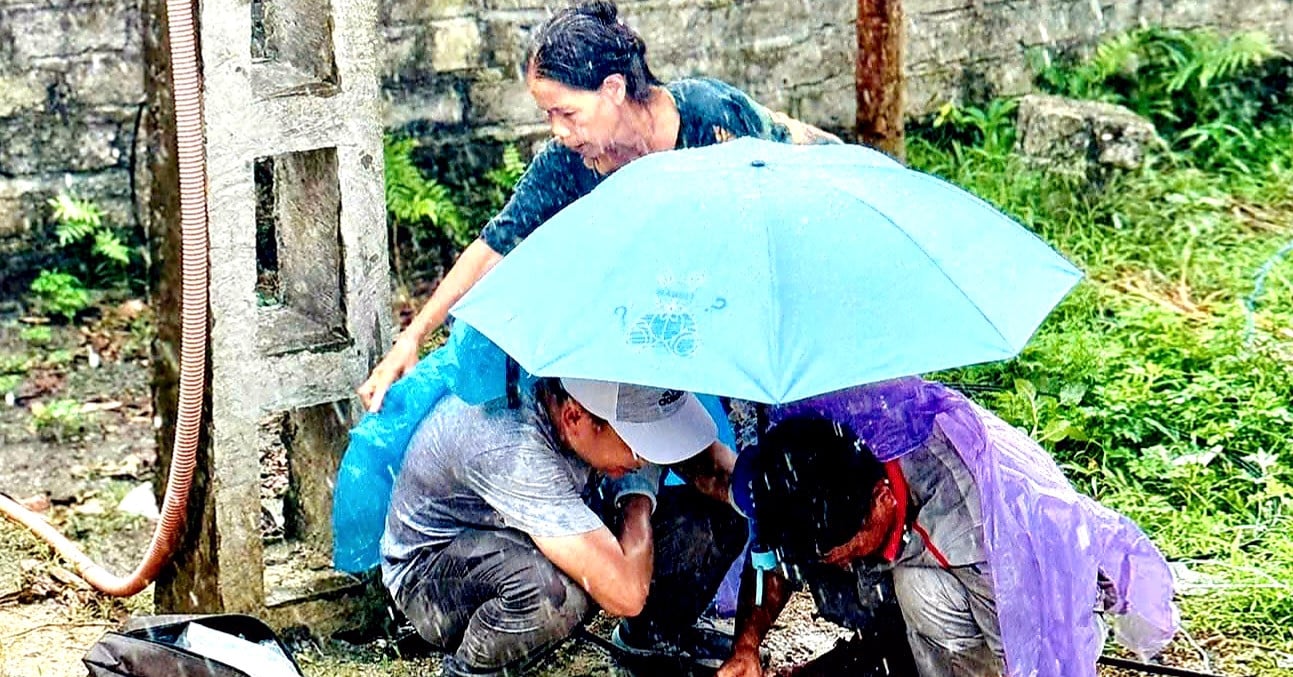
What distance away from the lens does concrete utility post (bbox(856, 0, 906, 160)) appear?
6.24 metres

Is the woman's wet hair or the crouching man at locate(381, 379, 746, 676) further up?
the woman's wet hair

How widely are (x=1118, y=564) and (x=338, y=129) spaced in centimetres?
203

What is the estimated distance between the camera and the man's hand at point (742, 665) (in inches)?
151

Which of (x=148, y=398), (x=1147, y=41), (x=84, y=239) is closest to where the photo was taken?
(x=148, y=398)

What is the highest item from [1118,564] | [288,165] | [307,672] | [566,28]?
[566,28]

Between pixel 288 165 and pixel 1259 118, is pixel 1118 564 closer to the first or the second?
pixel 288 165

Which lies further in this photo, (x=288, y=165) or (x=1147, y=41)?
(x=1147, y=41)

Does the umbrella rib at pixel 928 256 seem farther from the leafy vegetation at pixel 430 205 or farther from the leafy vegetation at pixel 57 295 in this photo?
the leafy vegetation at pixel 57 295

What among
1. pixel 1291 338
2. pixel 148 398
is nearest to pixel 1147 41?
pixel 1291 338

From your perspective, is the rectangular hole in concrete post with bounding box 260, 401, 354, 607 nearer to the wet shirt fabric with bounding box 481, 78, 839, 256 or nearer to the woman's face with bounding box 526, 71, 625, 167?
the wet shirt fabric with bounding box 481, 78, 839, 256

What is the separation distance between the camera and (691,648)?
4391 mm

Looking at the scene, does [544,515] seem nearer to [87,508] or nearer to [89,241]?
[87,508]

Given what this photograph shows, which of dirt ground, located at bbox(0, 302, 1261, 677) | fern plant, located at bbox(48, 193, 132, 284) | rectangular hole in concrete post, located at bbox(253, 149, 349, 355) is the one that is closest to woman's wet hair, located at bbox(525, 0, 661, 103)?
rectangular hole in concrete post, located at bbox(253, 149, 349, 355)

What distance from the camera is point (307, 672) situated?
4.38 metres
